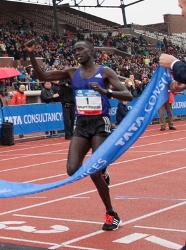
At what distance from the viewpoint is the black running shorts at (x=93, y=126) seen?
6.58 meters

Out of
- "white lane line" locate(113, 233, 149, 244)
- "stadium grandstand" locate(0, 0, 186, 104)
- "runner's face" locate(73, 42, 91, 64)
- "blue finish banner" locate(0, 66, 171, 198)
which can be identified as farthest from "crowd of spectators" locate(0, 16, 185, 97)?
"blue finish banner" locate(0, 66, 171, 198)

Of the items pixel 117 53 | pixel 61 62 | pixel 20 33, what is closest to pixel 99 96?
pixel 61 62

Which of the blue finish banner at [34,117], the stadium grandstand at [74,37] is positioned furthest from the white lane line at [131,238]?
the stadium grandstand at [74,37]

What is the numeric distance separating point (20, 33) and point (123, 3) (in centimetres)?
1715

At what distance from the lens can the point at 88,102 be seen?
21.7ft

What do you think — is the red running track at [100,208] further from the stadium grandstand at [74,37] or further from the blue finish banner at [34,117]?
the stadium grandstand at [74,37]

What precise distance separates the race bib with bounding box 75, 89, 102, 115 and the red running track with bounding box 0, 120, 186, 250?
1.37 metres

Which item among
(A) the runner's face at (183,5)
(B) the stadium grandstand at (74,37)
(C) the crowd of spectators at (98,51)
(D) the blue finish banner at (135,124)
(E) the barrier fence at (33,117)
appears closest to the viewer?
(A) the runner's face at (183,5)

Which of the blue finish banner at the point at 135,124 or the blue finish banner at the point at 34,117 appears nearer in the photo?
the blue finish banner at the point at 135,124

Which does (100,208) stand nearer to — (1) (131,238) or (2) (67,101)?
(1) (131,238)

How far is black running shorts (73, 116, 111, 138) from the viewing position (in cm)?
658

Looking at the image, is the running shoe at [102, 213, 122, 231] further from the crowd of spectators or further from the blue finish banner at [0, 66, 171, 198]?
the crowd of spectators

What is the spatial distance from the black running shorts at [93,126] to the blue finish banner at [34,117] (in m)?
11.0

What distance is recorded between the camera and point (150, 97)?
5332 millimetres
